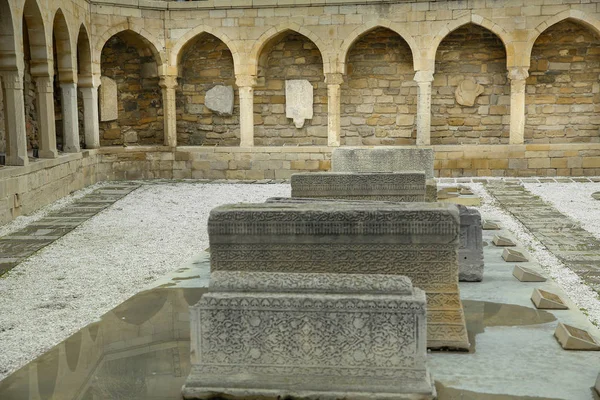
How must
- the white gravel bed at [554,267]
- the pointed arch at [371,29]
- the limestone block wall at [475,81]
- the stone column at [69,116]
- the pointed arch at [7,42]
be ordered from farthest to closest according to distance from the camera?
the limestone block wall at [475,81] < the pointed arch at [371,29] < the stone column at [69,116] < the pointed arch at [7,42] < the white gravel bed at [554,267]

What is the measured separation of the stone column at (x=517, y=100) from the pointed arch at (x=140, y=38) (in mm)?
6783

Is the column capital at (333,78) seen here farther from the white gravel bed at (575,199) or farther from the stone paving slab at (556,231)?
the white gravel bed at (575,199)

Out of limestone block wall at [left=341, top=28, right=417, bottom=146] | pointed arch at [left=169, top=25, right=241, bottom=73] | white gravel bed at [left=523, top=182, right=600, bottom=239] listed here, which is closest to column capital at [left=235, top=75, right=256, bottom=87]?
pointed arch at [left=169, top=25, right=241, bottom=73]

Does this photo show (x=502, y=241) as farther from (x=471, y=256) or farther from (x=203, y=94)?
(x=203, y=94)

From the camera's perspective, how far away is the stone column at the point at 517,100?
1359cm

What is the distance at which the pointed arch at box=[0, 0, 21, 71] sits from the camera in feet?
31.7

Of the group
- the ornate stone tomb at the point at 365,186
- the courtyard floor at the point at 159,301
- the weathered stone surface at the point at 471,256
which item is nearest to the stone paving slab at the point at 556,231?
the courtyard floor at the point at 159,301

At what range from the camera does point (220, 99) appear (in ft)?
50.8

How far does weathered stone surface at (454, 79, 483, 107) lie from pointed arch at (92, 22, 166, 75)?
236 inches

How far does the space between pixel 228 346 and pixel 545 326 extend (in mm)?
2172

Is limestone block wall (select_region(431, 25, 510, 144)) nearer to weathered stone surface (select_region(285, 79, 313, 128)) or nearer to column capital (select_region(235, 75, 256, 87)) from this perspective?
weathered stone surface (select_region(285, 79, 313, 128))

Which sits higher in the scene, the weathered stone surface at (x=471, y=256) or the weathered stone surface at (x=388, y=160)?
the weathered stone surface at (x=388, y=160)

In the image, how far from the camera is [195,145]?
15594 mm

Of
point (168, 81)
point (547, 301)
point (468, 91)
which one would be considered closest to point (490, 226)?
point (547, 301)
